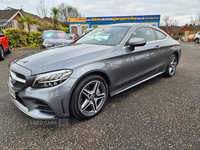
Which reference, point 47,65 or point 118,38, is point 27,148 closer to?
point 47,65

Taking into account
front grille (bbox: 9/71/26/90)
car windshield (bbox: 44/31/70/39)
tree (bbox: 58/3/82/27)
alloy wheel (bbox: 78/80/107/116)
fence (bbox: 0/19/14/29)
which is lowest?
alloy wheel (bbox: 78/80/107/116)

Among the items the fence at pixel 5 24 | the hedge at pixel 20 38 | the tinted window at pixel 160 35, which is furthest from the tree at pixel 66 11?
the tinted window at pixel 160 35

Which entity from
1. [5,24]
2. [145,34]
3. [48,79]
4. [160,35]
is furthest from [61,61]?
[5,24]

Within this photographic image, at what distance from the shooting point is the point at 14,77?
190 centimetres

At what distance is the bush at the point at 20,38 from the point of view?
1074cm

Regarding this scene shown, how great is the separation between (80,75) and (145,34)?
1966 mm

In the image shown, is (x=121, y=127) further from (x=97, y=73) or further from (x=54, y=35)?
(x=54, y=35)

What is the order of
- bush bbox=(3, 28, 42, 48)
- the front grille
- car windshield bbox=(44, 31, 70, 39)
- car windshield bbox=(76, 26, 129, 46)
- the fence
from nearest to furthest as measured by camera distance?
the front grille < car windshield bbox=(76, 26, 129, 46) < car windshield bbox=(44, 31, 70, 39) < bush bbox=(3, 28, 42, 48) < the fence

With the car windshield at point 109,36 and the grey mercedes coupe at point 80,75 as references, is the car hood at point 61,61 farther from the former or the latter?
the car windshield at point 109,36

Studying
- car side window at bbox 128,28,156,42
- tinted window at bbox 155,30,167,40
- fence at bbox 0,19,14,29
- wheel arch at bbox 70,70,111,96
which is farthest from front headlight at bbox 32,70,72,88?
fence at bbox 0,19,14,29

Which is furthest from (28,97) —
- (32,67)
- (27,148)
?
(27,148)

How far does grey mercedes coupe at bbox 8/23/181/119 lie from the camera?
1.67m

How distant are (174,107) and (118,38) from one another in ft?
5.20

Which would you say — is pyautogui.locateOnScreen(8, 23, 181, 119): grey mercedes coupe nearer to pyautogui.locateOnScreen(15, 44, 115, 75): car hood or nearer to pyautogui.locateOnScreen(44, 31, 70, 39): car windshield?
pyautogui.locateOnScreen(15, 44, 115, 75): car hood
